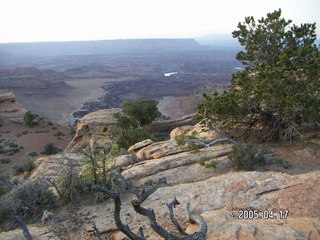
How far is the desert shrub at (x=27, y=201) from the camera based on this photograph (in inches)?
208

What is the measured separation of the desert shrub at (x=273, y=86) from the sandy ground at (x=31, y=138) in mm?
14368

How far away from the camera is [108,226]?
4.59 metres

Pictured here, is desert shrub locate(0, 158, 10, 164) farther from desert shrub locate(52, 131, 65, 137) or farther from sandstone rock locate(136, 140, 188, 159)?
sandstone rock locate(136, 140, 188, 159)

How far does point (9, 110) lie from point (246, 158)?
98.0 feet

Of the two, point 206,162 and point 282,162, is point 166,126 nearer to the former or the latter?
point 206,162

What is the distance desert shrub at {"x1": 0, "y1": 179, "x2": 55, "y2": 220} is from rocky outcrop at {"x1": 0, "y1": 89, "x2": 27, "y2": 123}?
2663 cm

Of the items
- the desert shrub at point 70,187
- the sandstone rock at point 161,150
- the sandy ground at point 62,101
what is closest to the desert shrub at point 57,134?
the sandy ground at point 62,101

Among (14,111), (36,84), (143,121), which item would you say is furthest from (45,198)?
(36,84)

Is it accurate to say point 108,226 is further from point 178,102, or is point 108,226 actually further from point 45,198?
point 178,102

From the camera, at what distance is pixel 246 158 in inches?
266

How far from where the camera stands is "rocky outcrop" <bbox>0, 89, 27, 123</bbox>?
95.4ft
